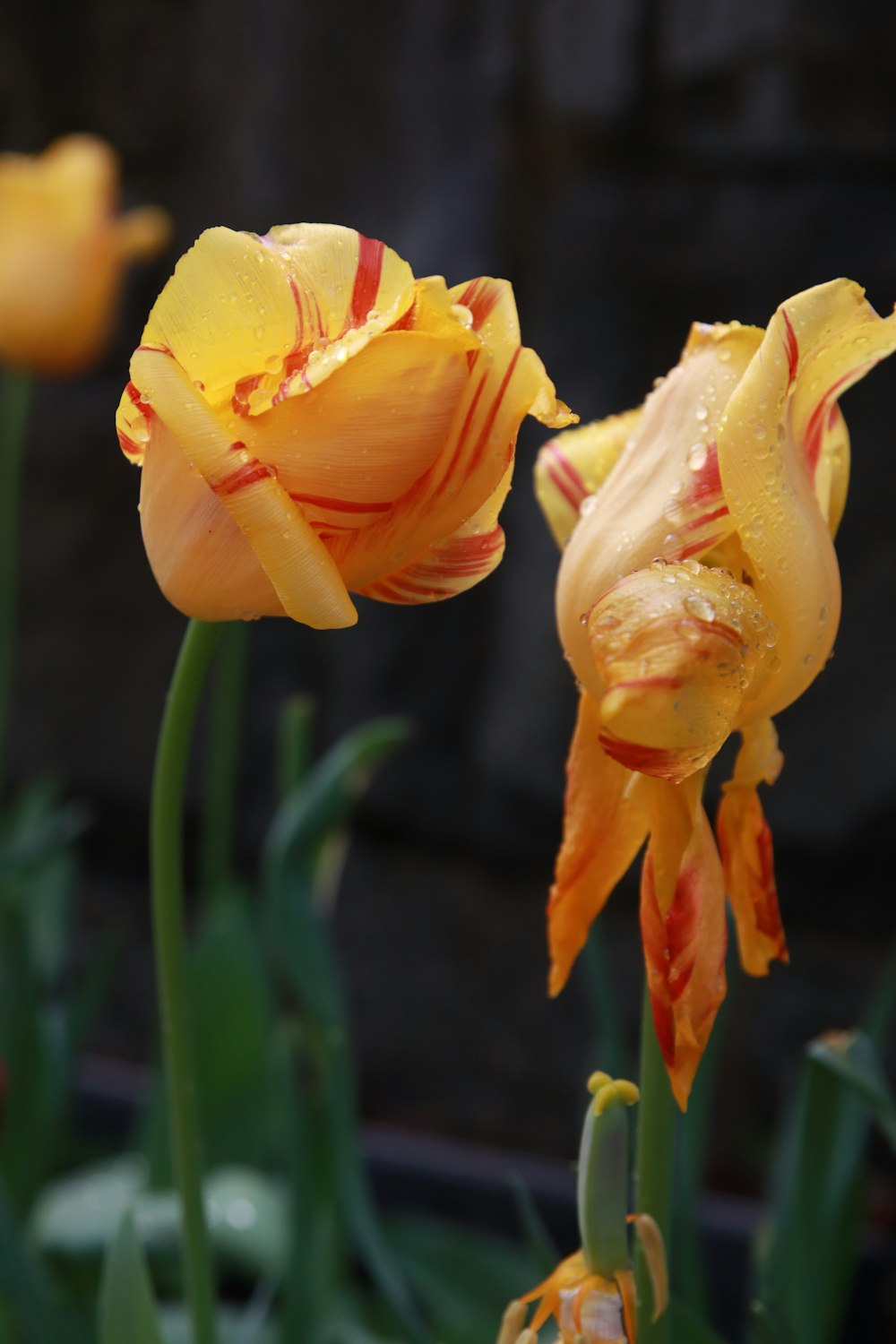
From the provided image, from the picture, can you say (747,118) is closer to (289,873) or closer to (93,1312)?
(289,873)

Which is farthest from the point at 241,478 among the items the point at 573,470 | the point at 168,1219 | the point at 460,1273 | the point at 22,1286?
the point at 460,1273

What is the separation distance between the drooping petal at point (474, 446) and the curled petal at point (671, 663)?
4cm

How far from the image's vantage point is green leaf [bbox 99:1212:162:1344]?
0.43 metres

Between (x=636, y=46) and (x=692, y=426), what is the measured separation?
0.74 metres

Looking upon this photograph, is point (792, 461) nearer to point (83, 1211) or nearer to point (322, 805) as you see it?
point (322, 805)

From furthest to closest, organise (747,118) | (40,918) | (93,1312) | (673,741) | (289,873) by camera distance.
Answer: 1. (40,918)
2. (747,118)
3. (93,1312)
4. (289,873)
5. (673,741)

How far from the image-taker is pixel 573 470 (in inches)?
14.5

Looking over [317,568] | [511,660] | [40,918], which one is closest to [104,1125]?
[40,918]

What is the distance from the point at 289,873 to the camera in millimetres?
610

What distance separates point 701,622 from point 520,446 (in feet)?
2.60

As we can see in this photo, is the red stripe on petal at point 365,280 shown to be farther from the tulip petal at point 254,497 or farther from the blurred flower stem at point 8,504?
the blurred flower stem at point 8,504

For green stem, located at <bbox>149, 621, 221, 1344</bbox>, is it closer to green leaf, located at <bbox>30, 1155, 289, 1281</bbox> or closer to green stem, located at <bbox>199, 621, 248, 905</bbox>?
green leaf, located at <bbox>30, 1155, 289, 1281</bbox>

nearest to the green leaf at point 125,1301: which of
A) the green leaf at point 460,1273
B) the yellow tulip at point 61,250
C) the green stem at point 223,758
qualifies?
the green leaf at point 460,1273

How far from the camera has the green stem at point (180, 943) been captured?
35 cm
